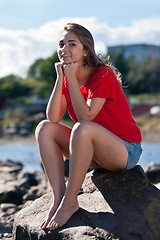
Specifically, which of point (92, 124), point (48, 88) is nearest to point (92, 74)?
point (92, 124)

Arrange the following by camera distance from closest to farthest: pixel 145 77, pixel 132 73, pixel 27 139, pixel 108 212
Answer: pixel 108 212 < pixel 27 139 < pixel 132 73 < pixel 145 77

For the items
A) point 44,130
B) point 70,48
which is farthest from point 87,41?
point 44,130

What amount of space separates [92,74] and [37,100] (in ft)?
133

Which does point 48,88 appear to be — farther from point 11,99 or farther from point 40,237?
point 40,237

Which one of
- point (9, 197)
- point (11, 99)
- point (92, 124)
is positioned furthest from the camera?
point (11, 99)

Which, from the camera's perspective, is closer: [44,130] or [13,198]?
[44,130]

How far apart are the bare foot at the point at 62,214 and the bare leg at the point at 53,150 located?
118 millimetres

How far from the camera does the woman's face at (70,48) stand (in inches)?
116

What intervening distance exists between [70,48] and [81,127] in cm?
72

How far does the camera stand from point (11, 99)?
4900 centimetres

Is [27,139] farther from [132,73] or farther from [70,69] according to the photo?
[70,69]

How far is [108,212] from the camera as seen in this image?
8.82 ft

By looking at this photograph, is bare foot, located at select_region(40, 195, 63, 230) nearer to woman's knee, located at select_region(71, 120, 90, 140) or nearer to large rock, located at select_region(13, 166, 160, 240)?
large rock, located at select_region(13, 166, 160, 240)

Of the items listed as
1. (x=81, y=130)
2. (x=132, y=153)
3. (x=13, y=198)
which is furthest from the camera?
(x=13, y=198)
